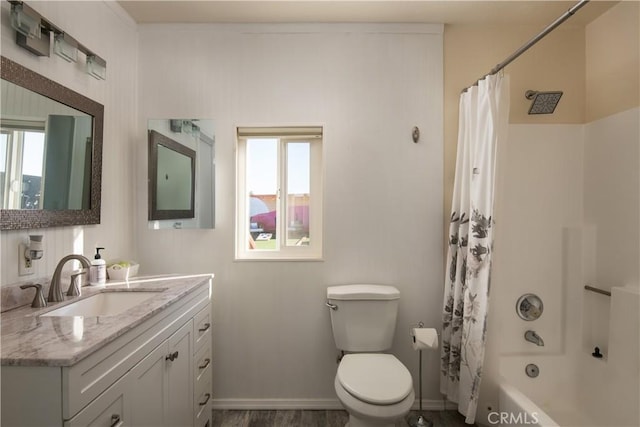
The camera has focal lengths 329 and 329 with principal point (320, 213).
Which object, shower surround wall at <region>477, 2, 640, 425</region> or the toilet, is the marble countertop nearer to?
the toilet

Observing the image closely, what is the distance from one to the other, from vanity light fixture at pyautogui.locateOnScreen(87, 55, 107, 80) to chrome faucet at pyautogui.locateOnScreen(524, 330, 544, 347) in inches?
113

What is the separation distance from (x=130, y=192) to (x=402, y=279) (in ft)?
5.97

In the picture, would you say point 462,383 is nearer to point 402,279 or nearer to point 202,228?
point 402,279

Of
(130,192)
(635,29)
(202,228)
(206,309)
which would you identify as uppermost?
(635,29)

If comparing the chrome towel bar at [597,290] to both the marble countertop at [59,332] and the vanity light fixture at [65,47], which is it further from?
the vanity light fixture at [65,47]

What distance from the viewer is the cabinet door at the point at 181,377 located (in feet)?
4.63

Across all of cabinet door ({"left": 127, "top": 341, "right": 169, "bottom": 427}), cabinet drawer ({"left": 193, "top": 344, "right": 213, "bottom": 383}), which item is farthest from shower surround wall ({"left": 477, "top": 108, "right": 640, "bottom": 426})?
cabinet door ({"left": 127, "top": 341, "right": 169, "bottom": 427})

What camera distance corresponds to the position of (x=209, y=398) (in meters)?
1.87

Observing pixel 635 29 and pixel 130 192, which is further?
pixel 130 192

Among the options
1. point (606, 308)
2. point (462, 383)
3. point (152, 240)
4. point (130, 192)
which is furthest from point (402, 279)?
point (130, 192)

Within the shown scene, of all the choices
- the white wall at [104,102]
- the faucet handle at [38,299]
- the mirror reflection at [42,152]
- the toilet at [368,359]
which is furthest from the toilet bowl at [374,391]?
the mirror reflection at [42,152]

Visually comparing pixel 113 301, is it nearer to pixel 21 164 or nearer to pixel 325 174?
pixel 21 164

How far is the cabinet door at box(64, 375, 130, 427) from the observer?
906 mm

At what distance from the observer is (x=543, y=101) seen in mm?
2047
